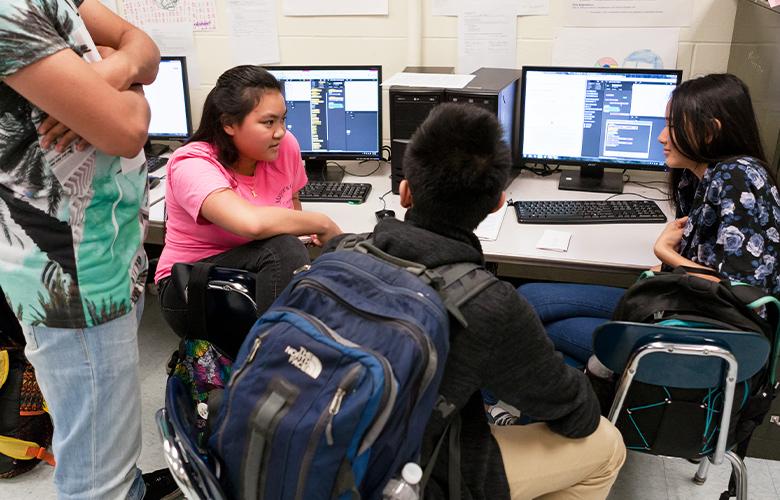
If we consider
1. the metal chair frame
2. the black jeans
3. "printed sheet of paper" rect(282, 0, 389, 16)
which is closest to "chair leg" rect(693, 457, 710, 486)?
the metal chair frame

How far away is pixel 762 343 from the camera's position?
1.30 meters

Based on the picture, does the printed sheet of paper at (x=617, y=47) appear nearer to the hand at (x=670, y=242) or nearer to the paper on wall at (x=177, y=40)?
the hand at (x=670, y=242)

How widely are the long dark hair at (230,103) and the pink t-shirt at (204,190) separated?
0.11 ft

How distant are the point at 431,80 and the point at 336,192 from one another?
54cm

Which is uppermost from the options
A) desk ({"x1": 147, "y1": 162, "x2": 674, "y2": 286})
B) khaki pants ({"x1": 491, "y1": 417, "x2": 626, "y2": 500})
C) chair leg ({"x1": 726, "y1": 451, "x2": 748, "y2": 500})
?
desk ({"x1": 147, "y1": 162, "x2": 674, "y2": 286})

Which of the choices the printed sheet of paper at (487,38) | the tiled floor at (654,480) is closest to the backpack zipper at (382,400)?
the tiled floor at (654,480)

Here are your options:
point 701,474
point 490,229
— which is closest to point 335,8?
point 490,229

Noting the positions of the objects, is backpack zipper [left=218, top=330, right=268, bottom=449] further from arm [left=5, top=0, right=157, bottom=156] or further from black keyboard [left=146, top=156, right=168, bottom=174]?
black keyboard [left=146, top=156, right=168, bottom=174]

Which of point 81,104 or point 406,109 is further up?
point 81,104

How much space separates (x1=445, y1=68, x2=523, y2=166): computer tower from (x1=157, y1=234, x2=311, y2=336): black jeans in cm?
77

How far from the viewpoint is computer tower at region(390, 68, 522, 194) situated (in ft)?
7.22

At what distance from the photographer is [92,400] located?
4.19 feet

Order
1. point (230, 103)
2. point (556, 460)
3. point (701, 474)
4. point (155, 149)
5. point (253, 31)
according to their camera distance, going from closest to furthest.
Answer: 1. point (556, 460)
2. point (230, 103)
3. point (701, 474)
4. point (253, 31)
5. point (155, 149)

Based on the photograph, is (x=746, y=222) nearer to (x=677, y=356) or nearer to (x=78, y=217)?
(x=677, y=356)
